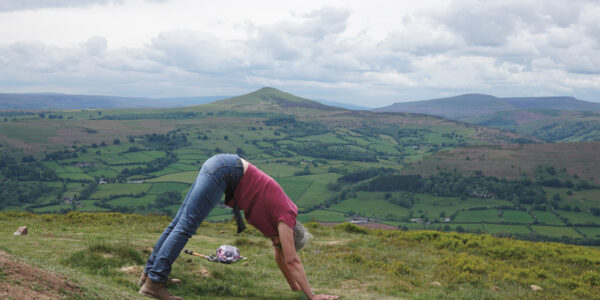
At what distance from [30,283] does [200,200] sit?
2969 mm

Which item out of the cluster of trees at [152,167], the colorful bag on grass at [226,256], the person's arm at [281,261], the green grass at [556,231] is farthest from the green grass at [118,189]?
the person's arm at [281,261]

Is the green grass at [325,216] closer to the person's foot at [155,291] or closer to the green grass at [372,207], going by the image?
the green grass at [372,207]

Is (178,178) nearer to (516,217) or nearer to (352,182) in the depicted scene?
(352,182)

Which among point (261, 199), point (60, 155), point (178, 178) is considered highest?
point (261, 199)

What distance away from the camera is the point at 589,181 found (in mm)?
130750

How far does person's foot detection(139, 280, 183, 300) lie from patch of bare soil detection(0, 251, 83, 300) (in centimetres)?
140

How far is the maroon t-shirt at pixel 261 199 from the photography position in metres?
7.69

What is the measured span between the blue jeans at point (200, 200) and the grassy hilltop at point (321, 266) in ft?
3.30

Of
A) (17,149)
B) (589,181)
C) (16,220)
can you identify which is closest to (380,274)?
(16,220)

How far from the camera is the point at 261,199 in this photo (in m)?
7.70

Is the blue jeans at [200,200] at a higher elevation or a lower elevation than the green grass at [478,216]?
higher

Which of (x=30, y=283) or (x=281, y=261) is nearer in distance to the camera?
(x=30, y=283)

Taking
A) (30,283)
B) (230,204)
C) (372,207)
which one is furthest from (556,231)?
(30,283)

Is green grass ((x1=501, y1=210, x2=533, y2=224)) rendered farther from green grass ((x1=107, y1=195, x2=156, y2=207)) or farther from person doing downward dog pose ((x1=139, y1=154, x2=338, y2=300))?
person doing downward dog pose ((x1=139, y1=154, x2=338, y2=300))
